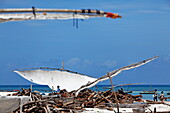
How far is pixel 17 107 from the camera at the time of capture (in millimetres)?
13453

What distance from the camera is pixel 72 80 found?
69.6 feet

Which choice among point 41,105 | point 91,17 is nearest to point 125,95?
point 41,105

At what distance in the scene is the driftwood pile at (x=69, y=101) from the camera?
1372 centimetres

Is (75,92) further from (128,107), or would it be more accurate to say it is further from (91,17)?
(91,17)

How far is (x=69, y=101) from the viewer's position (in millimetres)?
18703

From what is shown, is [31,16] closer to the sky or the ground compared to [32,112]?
closer to the sky

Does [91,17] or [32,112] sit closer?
[91,17]

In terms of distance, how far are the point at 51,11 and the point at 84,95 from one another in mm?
14453

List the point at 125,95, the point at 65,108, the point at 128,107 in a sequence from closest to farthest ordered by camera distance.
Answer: the point at 65,108, the point at 128,107, the point at 125,95

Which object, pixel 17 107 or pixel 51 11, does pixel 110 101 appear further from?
pixel 51 11

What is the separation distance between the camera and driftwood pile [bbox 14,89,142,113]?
13.7 meters

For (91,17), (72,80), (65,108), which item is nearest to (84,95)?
(72,80)

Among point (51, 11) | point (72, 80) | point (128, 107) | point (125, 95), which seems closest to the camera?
point (51, 11)

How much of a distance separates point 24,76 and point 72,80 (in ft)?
10.4
